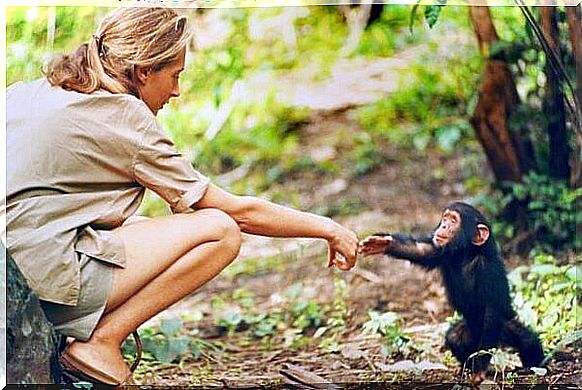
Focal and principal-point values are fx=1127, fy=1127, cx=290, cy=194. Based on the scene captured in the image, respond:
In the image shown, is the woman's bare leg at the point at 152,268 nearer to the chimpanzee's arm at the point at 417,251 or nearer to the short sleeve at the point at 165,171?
the short sleeve at the point at 165,171

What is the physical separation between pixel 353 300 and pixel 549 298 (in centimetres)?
82

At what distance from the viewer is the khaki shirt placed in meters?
2.97

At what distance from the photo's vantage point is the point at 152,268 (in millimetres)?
3061

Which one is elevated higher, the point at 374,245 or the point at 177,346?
the point at 374,245

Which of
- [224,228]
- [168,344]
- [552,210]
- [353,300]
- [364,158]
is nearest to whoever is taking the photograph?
[224,228]

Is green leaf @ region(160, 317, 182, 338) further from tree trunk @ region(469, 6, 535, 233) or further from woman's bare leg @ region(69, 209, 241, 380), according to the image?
tree trunk @ region(469, 6, 535, 233)

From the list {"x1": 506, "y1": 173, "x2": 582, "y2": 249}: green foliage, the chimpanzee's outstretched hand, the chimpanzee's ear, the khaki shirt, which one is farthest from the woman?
{"x1": 506, "y1": 173, "x2": 582, "y2": 249}: green foliage

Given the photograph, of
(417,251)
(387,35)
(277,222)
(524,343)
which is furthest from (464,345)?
(387,35)

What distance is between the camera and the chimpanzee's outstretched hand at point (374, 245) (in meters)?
3.41

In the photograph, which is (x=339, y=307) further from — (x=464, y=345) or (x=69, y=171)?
(x=69, y=171)

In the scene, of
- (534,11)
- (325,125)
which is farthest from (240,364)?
(325,125)

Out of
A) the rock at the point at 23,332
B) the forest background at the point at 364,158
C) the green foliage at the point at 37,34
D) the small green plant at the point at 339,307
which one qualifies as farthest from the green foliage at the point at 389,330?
the green foliage at the point at 37,34

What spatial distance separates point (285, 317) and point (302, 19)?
8.53 feet

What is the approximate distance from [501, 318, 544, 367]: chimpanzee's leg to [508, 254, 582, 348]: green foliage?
93 millimetres
